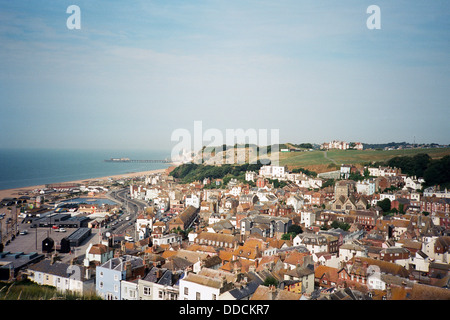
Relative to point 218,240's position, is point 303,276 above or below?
above

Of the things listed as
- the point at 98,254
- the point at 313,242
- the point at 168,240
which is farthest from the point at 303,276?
the point at 168,240

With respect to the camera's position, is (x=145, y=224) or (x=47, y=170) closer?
(x=145, y=224)

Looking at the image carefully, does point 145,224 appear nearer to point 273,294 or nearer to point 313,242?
point 313,242

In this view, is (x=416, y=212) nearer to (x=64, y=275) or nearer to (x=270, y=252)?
(x=270, y=252)

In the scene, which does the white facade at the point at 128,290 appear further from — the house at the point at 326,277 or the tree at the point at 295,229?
the tree at the point at 295,229

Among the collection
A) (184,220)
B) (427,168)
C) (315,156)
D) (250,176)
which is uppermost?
(315,156)

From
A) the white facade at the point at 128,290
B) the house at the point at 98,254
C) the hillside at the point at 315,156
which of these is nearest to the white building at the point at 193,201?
the hillside at the point at 315,156

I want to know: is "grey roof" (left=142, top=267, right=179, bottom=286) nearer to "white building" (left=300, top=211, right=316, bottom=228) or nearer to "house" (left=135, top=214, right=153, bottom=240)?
"house" (left=135, top=214, right=153, bottom=240)

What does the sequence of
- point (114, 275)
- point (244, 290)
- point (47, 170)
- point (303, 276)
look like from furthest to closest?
1. point (47, 170)
2. point (303, 276)
3. point (114, 275)
4. point (244, 290)
